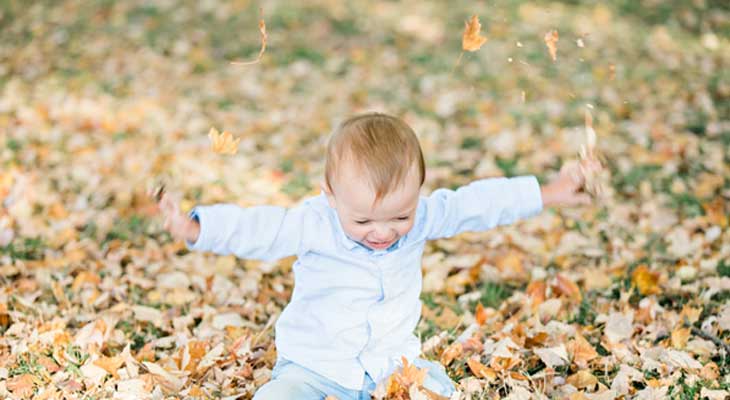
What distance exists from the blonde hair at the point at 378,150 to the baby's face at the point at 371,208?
0.03 meters

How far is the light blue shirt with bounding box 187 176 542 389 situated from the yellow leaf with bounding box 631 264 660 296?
1.13m

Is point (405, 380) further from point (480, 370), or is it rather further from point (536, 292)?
point (536, 292)

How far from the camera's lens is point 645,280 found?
3666 mm

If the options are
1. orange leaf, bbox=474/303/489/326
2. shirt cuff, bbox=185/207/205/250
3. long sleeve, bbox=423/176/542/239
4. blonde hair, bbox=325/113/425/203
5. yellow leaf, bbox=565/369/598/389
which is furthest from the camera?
orange leaf, bbox=474/303/489/326

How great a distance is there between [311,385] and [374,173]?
32.4 inches

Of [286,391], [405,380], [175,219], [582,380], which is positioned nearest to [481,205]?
[405,380]

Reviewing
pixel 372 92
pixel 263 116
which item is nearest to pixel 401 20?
pixel 372 92

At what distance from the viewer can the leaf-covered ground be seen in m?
3.05

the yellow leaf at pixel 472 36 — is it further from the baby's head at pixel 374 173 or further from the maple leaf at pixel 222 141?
the maple leaf at pixel 222 141

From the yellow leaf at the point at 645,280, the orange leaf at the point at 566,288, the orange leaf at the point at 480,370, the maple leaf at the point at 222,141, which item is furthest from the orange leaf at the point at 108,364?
the yellow leaf at the point at 645,280

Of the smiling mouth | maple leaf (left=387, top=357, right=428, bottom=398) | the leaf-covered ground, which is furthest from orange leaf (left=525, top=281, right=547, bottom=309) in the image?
the smiling mouth

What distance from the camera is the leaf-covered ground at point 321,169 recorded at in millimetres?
3047

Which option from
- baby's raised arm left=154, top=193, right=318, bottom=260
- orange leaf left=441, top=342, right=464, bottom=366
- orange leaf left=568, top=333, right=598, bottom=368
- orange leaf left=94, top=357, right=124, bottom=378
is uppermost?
baby's raised arm left=154, top=193, right=318, bottom=260

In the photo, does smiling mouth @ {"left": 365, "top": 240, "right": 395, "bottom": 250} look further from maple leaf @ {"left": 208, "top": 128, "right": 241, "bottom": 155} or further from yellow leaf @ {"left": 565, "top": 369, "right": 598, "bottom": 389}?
yellow leaf @ {"left": 565, "top": 369, "right": 598, "bottom": 389}
